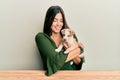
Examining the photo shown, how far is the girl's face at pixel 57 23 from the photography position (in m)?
1.31

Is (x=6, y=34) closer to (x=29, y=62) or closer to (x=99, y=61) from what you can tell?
(x=29, y=62)

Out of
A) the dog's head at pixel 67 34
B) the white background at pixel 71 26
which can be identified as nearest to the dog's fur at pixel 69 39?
the dog's head at pixel 67 34

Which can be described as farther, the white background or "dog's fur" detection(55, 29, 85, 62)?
the white background

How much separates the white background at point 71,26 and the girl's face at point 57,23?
142mm

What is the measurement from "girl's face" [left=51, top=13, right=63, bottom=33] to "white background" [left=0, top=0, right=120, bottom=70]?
142 mm

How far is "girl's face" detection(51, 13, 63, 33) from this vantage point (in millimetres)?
1308

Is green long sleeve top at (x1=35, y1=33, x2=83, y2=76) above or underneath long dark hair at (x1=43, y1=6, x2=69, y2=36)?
underneath

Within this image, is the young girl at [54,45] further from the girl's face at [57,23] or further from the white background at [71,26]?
the white background at [71,26]

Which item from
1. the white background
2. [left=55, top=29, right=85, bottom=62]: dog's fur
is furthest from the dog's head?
the white background

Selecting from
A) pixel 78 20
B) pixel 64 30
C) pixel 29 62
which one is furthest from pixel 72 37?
pixel 29 62

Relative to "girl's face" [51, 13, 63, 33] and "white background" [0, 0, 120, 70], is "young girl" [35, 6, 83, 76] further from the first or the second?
"white background" [0, 0, 120, 70]

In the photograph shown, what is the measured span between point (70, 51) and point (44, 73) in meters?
0.17

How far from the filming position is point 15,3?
4.72ft

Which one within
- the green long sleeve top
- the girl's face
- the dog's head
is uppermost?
the girl's face
